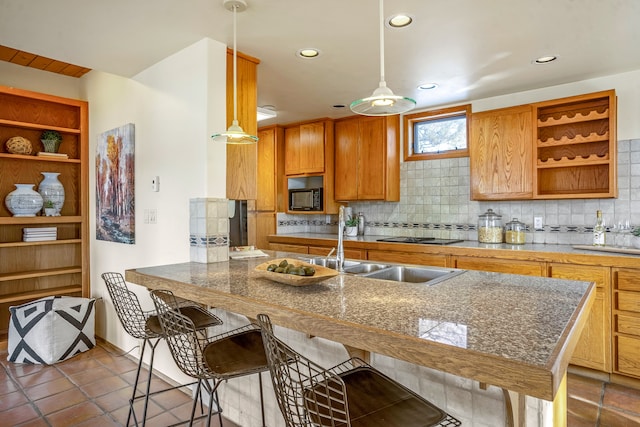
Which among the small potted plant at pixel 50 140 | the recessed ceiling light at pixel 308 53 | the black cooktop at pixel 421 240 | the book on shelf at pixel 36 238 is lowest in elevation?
the black cooktop at pixel 421 240

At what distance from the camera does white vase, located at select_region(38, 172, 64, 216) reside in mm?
3652

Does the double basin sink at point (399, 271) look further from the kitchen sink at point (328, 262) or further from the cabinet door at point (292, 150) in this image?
the cabinet door at point (292, 150)

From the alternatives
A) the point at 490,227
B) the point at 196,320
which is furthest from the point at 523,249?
the point at 196,320

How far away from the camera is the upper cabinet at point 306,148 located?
4695 mm

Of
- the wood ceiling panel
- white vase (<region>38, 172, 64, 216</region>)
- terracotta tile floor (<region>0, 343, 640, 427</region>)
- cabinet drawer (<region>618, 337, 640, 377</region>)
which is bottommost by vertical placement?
terracotta tile floor (<region>0, 343, 640, 427</region>)

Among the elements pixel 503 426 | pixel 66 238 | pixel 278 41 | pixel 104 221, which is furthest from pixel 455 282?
pixel 66 238

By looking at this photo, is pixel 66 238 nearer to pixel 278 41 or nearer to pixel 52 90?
pixel 52 90

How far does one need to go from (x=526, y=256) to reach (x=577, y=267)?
0.34 m

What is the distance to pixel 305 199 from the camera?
480 cm

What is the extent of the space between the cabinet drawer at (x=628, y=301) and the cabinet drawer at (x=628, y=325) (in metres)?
0.06

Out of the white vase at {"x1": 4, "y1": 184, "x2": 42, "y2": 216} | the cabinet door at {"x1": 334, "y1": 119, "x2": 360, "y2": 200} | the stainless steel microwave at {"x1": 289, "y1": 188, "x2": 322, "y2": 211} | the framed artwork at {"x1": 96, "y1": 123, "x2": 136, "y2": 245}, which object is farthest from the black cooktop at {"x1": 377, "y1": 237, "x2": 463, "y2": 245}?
the white vase at {"x1": 4, "y1": 184, "x2": 42, "y2": 216}

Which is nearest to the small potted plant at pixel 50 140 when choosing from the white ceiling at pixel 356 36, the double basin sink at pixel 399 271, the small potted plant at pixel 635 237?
the white ceiling at pixel 356 36

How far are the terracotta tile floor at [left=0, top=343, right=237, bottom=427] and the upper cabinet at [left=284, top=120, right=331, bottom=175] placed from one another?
2878mm

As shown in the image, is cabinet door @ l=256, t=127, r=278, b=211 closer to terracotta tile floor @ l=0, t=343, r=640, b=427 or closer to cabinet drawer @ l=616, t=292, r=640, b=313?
terracotta tile floor @ l=0, t=343, r=640, b=427
